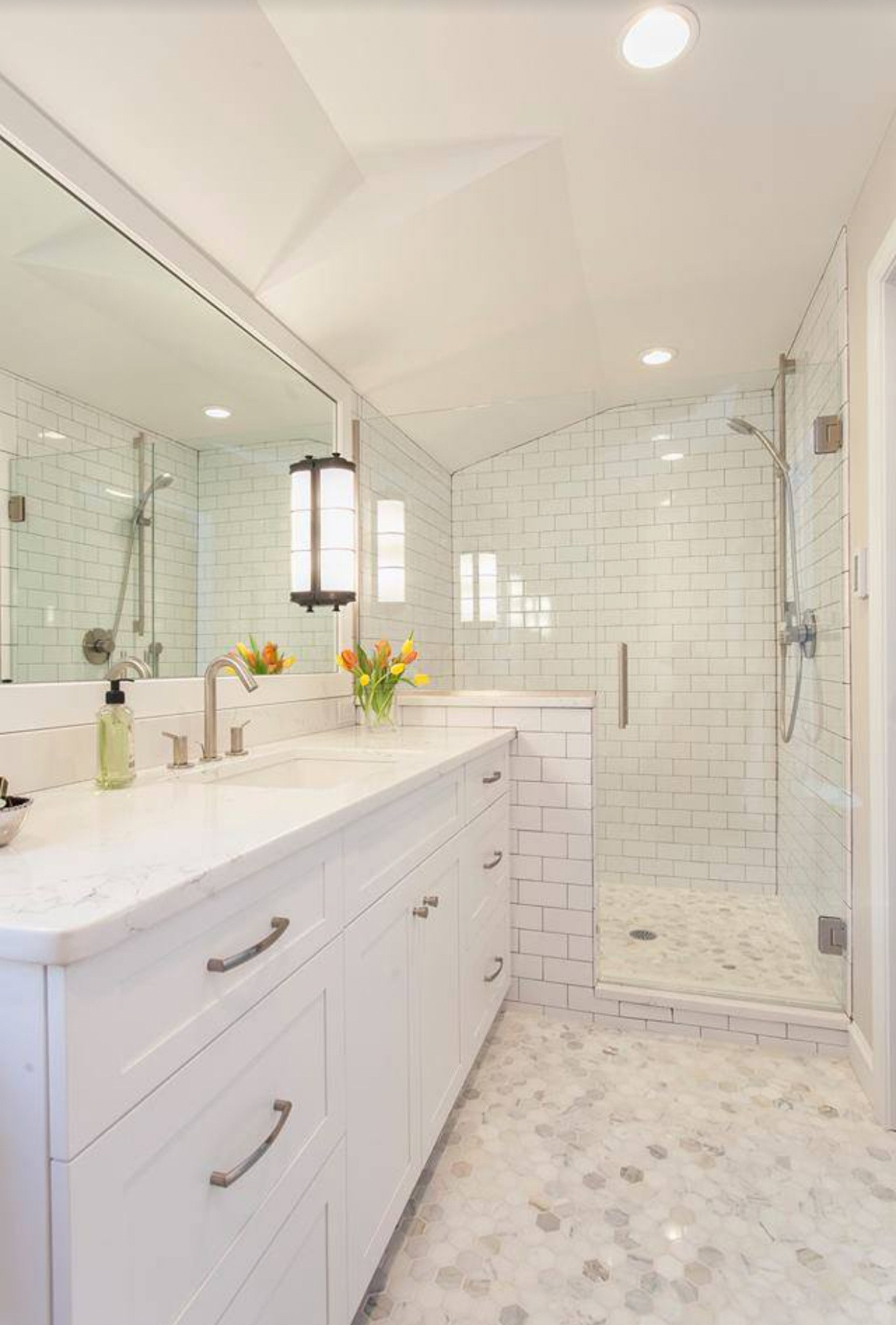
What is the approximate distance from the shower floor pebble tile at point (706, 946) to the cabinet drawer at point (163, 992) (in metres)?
1.71

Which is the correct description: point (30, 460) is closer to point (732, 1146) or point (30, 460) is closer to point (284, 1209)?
point (284, 1209)

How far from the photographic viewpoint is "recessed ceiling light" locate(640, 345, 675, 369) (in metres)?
2.60

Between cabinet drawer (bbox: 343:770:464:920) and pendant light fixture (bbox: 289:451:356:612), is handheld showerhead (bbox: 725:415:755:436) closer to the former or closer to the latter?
pendant light fixture (bbox: 289:451:356:612)

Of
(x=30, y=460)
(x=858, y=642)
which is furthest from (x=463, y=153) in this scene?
(x=858, y=642)

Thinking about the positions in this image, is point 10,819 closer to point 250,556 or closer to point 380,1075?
point 380,1075

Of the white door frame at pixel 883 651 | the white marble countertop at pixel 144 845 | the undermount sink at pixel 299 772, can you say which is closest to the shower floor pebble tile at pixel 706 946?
the white door frame at pixel 883 651

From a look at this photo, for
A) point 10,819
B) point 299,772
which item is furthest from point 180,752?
point 10,819

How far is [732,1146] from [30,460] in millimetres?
2091

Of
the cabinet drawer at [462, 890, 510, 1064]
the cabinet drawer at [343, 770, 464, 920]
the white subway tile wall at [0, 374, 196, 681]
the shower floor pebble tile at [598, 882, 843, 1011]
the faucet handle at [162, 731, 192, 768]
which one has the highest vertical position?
the white subway tile wall at [0, 374, 196, 681]

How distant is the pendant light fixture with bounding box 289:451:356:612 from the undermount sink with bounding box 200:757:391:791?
1.99 ft

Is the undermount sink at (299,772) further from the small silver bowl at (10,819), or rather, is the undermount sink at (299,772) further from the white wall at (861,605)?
the white wall at (861,605)

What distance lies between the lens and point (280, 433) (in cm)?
215

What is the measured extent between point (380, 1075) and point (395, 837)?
39 centimetres

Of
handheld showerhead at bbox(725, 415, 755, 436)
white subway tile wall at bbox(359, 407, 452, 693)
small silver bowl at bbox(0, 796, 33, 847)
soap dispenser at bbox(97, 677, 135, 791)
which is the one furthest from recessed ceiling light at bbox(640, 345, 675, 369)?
small silver bowl at bbox(0, 796, 33, 847)
